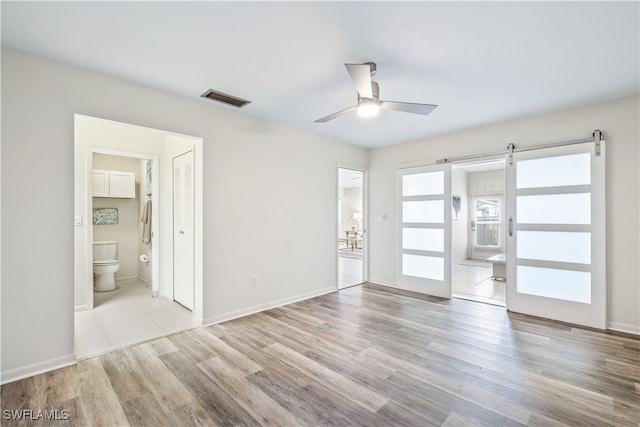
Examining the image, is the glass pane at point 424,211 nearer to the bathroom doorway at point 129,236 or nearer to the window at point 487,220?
the bathroom doorway at point 129,236

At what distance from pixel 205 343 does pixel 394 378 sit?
179 cm

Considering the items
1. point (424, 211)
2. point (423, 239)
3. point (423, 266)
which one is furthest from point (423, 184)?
point (423, 266)

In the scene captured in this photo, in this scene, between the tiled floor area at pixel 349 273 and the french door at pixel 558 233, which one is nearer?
the french door at pixel 558 233

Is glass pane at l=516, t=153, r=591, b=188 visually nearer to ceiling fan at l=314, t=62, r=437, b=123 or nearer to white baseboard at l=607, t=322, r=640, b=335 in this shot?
white baseboard at l=607, t=322, r=640, b=335

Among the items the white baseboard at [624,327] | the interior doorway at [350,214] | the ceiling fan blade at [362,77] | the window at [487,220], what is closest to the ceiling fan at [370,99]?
the ceiling fan blade at [362,77]

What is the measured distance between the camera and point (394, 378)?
219 cm

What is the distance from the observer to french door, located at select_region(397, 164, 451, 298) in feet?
14.5

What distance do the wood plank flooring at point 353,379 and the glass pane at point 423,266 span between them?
3.99 ft

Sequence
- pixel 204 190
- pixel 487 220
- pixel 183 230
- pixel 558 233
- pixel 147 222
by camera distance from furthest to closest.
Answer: pixel 487 220 < pixel 147 222 < pixel 183 230 < pixel 558 233 < pixel 204 190

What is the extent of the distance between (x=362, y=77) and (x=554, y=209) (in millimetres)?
3028

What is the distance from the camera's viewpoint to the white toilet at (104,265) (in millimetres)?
4473

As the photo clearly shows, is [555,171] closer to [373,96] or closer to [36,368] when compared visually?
[373,96]

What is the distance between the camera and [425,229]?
4648mm

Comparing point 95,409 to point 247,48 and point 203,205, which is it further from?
point 247,48
